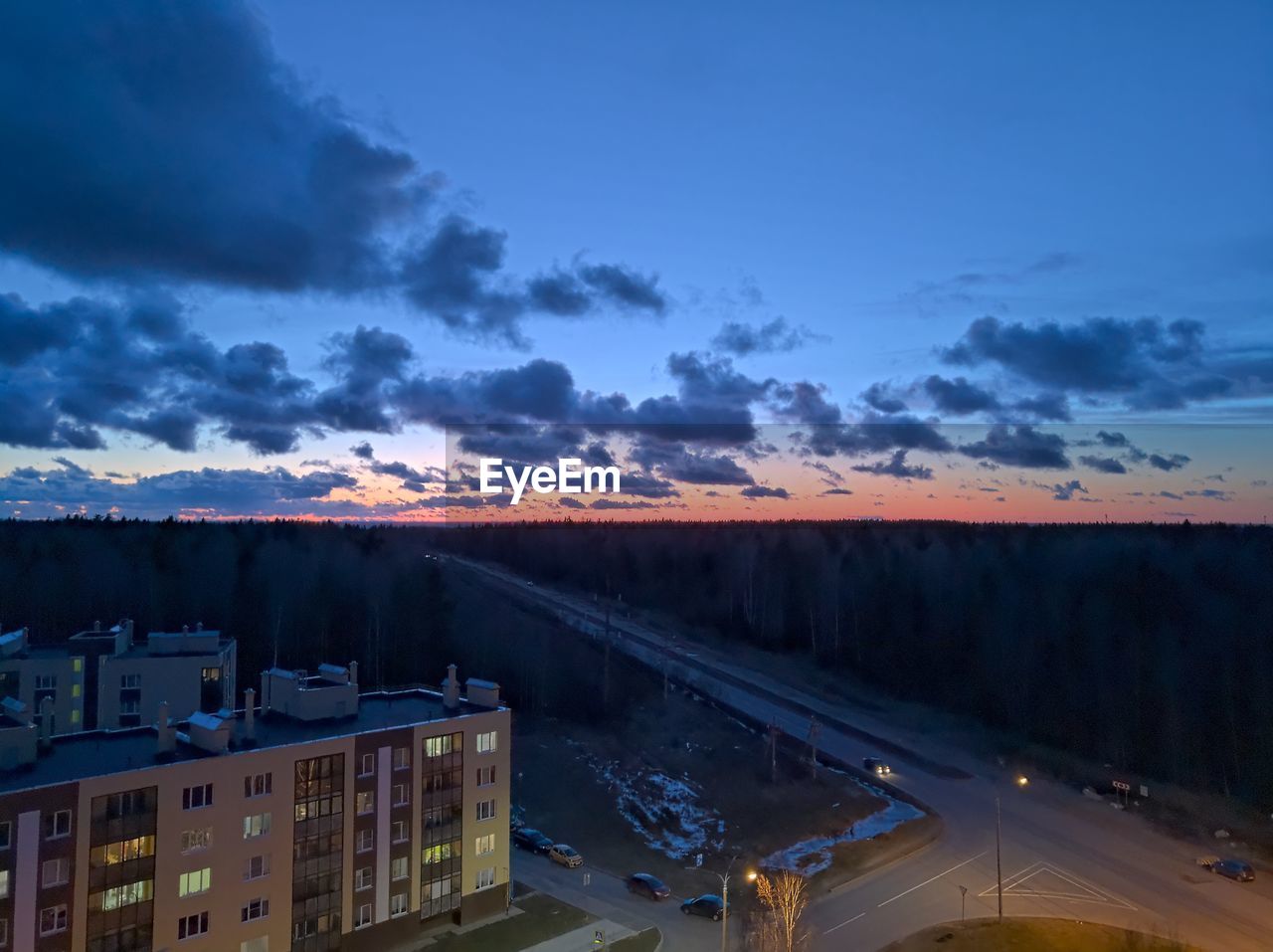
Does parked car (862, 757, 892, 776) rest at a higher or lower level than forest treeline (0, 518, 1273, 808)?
lower

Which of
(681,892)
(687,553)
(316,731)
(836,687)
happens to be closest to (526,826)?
(681,892)

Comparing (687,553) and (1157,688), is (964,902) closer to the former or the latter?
(1157,688)

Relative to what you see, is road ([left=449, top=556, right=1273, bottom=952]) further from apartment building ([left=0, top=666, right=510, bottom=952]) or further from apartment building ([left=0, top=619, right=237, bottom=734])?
apartment building ([left=0, top=619, right=237, bottom=734])

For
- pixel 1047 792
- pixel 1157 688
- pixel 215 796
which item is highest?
pixel 215 796

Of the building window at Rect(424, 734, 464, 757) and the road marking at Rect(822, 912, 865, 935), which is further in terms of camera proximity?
the road marking at Rect(822, 912, 865, 935)

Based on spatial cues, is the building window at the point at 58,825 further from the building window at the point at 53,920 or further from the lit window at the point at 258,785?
the lit window at the point at 258,785

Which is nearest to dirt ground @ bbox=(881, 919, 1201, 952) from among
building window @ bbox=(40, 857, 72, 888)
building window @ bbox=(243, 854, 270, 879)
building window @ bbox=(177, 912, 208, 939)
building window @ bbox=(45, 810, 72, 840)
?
building window @ bbox=(243, 854, 270, 879)

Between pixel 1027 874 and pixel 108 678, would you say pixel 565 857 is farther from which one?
pixel 108 678
